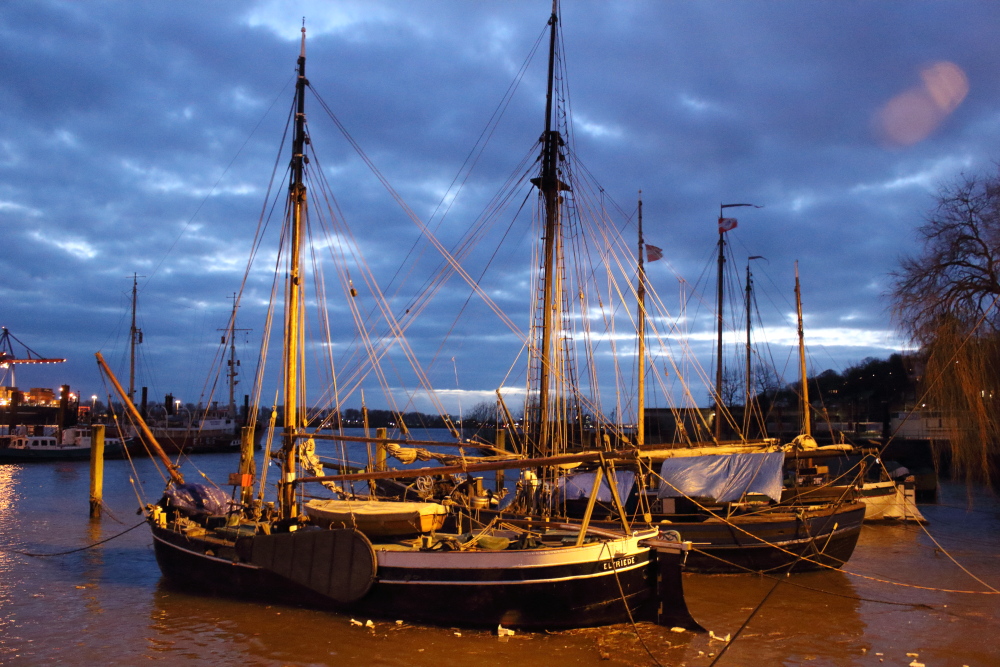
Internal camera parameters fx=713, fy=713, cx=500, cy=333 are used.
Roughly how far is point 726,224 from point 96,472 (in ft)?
116

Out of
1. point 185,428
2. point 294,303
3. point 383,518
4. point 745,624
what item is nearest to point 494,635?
point 383,518

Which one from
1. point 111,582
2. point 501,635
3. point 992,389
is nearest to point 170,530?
point 111,582

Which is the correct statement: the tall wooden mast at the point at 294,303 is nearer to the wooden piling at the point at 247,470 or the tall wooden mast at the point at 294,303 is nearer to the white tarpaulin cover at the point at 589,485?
the wooden piling at the point at 247,470

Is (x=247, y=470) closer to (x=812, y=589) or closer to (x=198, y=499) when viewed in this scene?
(x=198, y=499)

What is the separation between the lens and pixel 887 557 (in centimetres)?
2389

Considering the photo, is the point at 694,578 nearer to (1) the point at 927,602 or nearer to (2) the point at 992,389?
(1) the point at 927,602

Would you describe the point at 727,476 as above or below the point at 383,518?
above

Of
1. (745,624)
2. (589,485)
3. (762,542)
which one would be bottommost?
(745,624)

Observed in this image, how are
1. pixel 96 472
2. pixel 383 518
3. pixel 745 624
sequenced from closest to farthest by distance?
pixel 745 624, pixel 383 518, pixel 96 472

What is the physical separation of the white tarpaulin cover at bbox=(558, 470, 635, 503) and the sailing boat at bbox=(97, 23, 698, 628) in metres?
5.25

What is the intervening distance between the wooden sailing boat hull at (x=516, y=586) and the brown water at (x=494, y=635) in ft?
1.09

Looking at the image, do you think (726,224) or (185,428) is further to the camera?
(185,428)

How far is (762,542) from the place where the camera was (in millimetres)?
20328

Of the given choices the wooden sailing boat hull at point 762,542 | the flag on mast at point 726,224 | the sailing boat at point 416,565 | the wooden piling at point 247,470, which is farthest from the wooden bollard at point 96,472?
the flag on mast at point 726,224
